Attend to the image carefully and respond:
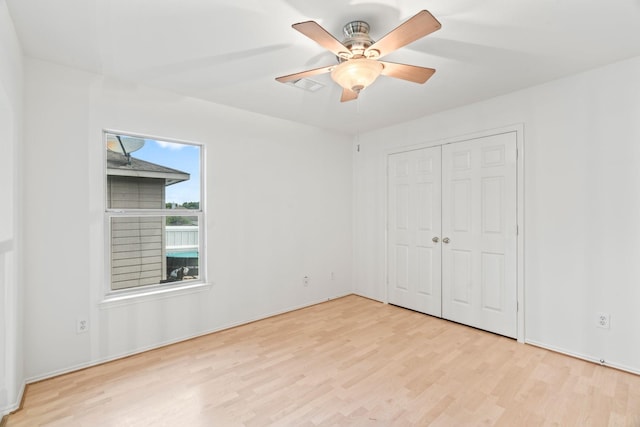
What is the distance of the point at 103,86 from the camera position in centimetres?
268

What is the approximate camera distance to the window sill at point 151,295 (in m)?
2.73

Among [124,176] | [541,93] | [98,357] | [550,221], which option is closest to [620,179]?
[550,221]

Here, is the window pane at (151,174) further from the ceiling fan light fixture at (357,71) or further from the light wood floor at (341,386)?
the ceiling fan light fixture at (357,71)

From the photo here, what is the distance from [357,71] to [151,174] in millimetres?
2288

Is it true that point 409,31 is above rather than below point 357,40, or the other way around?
below

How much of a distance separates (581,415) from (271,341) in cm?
244

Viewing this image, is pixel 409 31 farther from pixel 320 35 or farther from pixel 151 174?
pixel 151 174

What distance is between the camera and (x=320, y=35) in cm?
165

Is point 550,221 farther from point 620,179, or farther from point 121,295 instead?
point 121,295

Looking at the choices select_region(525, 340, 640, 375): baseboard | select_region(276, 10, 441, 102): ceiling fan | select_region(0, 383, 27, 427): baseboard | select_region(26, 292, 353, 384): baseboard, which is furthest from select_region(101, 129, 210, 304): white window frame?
select_region(525, 340, 640, 375): baseboard

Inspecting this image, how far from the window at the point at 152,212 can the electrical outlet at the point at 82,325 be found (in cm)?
31

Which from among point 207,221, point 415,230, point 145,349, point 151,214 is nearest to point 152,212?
point 151,214

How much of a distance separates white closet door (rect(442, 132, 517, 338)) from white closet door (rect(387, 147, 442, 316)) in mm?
119

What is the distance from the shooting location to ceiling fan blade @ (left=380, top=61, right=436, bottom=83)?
1990 millimetres
